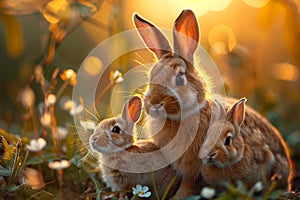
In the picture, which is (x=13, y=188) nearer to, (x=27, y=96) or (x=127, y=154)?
(x=127, y=154)


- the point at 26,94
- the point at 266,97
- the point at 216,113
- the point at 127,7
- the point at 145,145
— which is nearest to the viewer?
the point at 216,113

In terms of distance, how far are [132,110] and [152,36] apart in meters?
0.40

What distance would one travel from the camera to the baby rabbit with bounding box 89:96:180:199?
10.3 feet

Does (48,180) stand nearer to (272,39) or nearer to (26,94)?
(26,94)

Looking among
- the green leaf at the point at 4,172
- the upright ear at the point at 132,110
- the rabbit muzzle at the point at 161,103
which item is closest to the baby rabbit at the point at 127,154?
the upright ear at the point at 132,110

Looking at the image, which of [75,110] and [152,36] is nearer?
[152,36]

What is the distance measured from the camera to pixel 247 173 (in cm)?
304

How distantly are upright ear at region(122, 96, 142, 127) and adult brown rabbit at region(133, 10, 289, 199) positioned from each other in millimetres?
85

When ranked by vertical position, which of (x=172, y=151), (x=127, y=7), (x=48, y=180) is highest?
(x=127, y=7)

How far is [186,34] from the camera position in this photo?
3.04 metres

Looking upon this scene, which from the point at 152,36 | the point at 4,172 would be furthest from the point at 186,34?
the point at 4,172

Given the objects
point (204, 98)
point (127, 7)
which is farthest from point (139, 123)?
point (127, 7)

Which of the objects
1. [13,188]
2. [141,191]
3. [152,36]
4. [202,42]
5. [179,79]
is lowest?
[141,191]

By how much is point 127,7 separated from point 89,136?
1.95 meters
